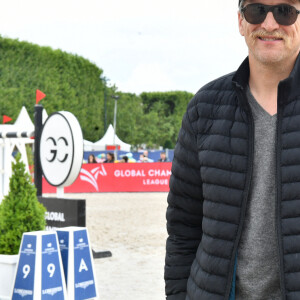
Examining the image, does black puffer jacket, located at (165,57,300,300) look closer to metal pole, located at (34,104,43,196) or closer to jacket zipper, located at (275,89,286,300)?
jacket zipper, located at (275,89,286,300)

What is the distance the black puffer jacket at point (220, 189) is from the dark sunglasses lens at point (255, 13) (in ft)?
0.54

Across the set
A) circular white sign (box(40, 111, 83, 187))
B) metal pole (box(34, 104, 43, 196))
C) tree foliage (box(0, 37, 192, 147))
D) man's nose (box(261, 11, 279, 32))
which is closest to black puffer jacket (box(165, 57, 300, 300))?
man's nose (box(261, 11, 279, 32))

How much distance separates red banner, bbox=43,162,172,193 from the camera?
2377 cm

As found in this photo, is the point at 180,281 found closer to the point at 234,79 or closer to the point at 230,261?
the point at 230,261

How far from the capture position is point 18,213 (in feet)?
18.5

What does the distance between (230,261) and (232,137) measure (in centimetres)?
35

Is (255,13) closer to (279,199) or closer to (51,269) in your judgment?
(279,199)

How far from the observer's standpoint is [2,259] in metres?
5.51

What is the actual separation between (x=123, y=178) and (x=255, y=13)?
22.5m

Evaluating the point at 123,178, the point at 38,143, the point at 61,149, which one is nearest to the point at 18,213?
the point at 61,149

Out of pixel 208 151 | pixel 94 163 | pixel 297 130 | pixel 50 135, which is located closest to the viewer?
pixel 297 130

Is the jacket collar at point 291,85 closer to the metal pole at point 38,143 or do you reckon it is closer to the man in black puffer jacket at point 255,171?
the man in black puffer jacket at point 255,171

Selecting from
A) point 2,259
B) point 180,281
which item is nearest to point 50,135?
point 2,259

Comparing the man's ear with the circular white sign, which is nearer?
the man's ear
